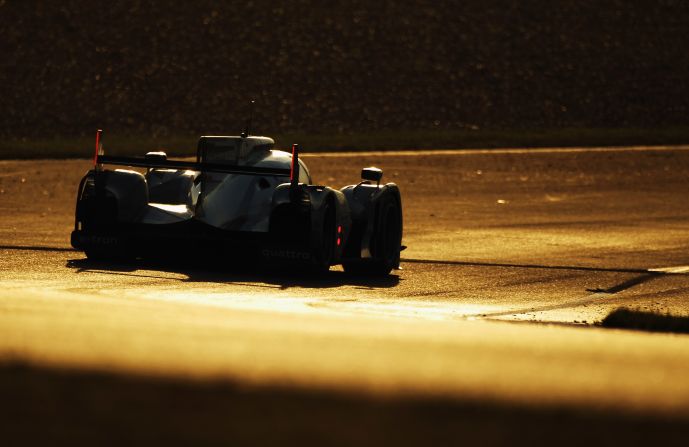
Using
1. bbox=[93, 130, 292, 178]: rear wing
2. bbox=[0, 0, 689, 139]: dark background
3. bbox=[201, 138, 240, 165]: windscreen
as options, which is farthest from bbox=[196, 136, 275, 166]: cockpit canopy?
bbox=[0, 0, 689, 139]: dark background

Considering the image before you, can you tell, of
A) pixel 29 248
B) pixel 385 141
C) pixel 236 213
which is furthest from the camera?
pixel 385 141

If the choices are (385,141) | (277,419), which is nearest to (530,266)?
(277,419)

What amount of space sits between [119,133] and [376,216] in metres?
35.4

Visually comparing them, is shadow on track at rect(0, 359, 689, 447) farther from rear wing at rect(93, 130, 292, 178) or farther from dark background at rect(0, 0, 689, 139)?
dark background at rect(0, 0, 689, 139)

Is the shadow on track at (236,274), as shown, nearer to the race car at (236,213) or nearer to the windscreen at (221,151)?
the race car at (236,213)

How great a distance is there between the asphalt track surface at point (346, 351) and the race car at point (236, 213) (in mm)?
296

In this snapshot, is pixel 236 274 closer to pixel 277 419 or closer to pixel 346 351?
pixel 346 351

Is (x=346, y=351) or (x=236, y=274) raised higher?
(x=346, y=351)

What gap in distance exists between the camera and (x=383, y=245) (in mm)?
16906

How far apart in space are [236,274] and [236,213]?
26.4 inches

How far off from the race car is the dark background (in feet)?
115

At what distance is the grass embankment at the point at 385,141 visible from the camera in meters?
42.1

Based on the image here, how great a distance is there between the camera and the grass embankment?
42094mm

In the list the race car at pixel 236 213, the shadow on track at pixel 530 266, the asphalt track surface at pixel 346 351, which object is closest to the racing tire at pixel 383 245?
the race car at pixel 236 213
